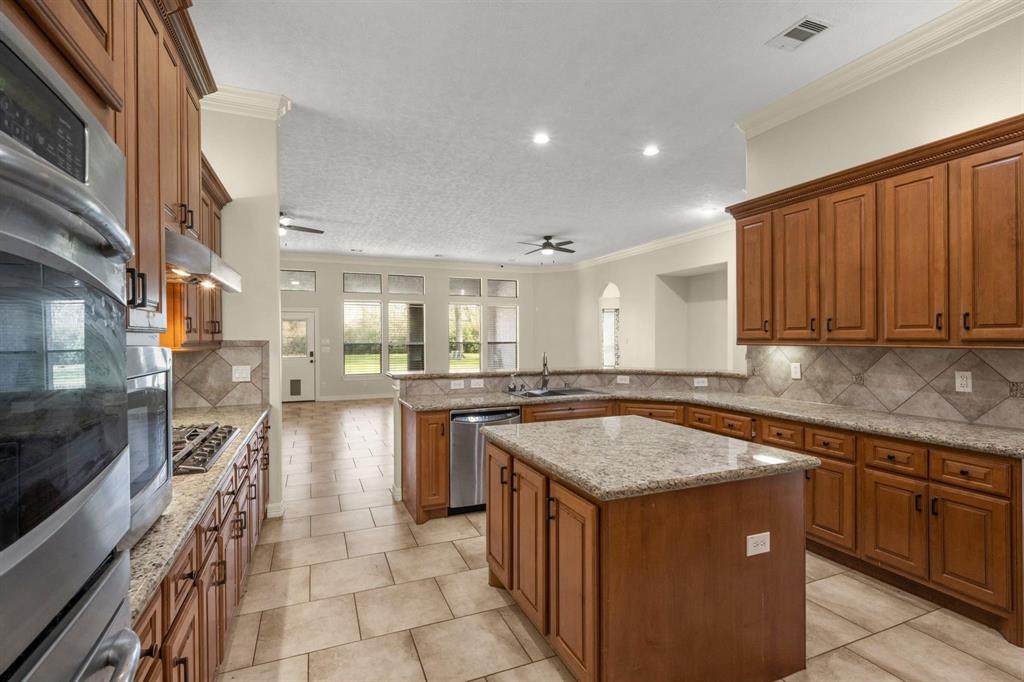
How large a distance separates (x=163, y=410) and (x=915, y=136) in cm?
406

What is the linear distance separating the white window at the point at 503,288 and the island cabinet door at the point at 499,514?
29.9 ft

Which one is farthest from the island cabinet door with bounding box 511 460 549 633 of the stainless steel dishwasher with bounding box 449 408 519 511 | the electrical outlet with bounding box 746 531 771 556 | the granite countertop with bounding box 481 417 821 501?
the stainless steel dishwasher with bounding box 449 408 519 511

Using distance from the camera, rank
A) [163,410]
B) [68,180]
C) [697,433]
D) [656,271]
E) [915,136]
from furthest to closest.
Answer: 1. [656,271]
2. [915,136]
3. [697,433]
4. [163,410]
5. [68,180]

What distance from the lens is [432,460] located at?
3674mm

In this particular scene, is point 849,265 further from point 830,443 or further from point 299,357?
point 299,357

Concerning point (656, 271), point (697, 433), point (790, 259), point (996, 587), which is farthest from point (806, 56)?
point (656, 271)

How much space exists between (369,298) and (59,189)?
33.7 feet

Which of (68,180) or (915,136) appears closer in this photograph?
(68,180)

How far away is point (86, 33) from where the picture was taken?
0.88 metres

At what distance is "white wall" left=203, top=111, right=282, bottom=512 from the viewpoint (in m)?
3.46

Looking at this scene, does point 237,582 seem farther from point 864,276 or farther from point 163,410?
point 864,276

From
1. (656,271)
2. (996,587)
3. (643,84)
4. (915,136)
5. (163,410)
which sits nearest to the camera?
(163,410)

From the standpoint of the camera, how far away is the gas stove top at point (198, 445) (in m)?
1.85

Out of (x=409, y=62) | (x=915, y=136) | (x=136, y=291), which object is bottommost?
(x=136, y=291)
